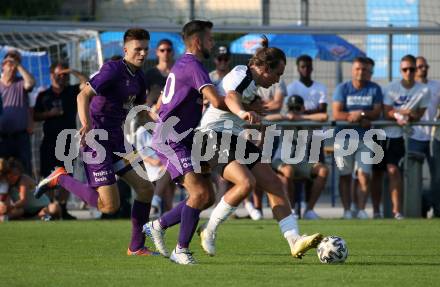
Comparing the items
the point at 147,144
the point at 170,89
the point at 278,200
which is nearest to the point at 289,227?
the point at 278,200

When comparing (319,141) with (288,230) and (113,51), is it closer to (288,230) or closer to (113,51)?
(113,51)

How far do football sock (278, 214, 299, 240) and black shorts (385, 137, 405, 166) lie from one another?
6791mm

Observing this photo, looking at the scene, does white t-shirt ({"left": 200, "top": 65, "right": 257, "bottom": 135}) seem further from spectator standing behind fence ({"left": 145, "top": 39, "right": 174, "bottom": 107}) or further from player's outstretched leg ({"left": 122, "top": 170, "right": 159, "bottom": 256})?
spectator standing behind fence ({"left": 145, "top": 39, "right": 174, "bottom": 107})

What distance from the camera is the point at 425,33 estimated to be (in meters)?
18.0

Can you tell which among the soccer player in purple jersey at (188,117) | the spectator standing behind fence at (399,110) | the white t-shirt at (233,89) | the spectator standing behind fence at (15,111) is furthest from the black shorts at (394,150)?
the soccer player in purple jersey at (188,117)

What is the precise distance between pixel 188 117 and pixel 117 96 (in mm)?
1145

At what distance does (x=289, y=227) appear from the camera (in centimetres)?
1004

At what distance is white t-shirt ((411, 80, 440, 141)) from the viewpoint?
1684cm

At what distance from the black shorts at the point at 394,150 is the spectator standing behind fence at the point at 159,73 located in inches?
139

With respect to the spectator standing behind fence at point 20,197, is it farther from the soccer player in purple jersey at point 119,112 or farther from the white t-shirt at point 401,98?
the soccer player in purple jersey at point 119,112

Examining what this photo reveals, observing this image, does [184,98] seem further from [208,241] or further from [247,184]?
[208,241]

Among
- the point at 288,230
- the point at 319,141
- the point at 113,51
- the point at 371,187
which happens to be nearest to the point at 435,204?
the point at 371,187

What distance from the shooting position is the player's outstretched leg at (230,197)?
990cm

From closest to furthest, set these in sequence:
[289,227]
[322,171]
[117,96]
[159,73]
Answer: [289,227] < [117,96] < [159,73] < [322,171]
